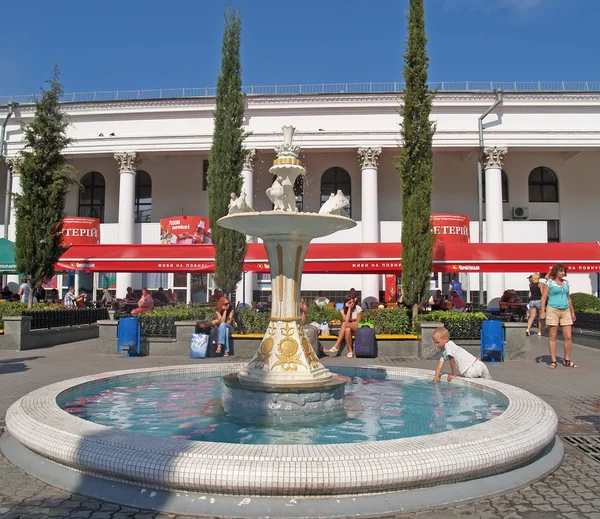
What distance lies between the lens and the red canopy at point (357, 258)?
67.4 feet

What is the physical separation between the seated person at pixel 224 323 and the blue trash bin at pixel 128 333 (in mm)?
1843

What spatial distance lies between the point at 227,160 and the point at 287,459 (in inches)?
635

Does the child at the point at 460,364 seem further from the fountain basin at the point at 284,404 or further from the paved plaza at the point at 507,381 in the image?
the fountain basin at the point at 284,404

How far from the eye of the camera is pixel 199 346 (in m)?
13.0

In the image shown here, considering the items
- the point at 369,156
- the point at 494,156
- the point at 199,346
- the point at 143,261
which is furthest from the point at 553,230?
the point at 199,346

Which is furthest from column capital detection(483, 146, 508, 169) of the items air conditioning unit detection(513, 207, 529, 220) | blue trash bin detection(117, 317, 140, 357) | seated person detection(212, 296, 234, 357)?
blue trash bin detection(117, 317, 140, 357)

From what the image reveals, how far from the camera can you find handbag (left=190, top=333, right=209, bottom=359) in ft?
42.5

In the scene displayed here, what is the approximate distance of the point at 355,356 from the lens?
1330 cm

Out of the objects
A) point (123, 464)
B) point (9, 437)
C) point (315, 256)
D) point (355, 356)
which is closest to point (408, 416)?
point (123, 464)

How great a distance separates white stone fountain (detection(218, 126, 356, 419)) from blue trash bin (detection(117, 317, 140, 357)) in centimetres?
680

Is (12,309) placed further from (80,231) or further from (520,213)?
(520,213)

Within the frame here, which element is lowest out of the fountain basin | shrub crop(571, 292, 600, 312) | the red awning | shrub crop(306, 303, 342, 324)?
the fountain basin

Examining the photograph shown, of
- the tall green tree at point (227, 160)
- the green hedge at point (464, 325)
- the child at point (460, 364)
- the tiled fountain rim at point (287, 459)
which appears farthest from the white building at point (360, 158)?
the tiled fountain rim at point (287, 459)

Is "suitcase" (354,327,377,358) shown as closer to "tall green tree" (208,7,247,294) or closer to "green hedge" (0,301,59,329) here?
"tall green tree" (208,7,247,294)
